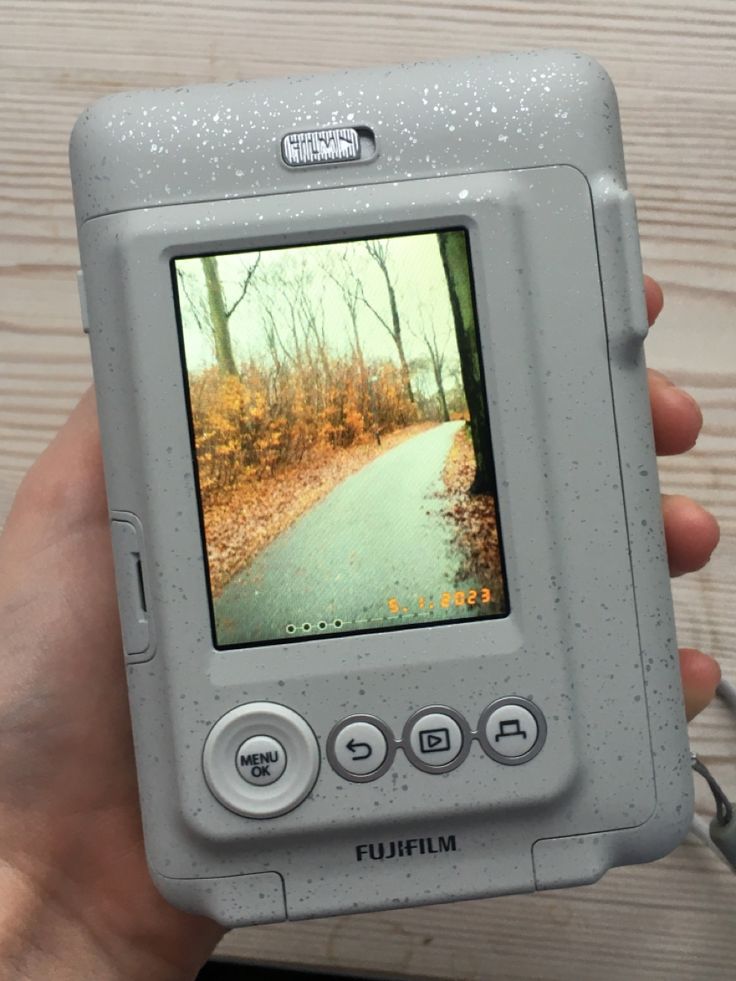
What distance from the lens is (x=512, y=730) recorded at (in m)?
0.46

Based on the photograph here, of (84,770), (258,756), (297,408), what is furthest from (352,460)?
(84,770)

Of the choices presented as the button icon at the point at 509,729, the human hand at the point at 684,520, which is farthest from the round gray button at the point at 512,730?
the human hand at the point at 684,520

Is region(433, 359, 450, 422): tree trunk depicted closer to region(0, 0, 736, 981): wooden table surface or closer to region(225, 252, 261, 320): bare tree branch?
region(225, 252, 261, 320): bare tree branch

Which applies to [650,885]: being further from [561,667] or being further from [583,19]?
[583,19]

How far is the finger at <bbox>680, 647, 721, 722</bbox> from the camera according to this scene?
0.56 meters

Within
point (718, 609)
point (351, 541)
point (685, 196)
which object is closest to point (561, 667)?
point (351, 541)

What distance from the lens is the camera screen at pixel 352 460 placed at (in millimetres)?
466

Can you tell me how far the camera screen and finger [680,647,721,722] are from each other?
0.50 ft

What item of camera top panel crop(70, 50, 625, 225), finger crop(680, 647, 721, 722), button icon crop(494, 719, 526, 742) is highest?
camera top panel crop(70, 50, 625, 225)

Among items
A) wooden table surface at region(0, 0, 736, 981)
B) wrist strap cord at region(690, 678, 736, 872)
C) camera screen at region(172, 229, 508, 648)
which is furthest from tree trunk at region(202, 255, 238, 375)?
wrist strap cord at region(690, 678, 736, 872)

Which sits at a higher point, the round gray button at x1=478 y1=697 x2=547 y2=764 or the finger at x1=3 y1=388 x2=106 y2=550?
the finger at x1=3 y1=388 x2=106 y2=550

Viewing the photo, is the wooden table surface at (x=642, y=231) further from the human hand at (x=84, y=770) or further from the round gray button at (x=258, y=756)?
the round gray button at (x=258, y=756)

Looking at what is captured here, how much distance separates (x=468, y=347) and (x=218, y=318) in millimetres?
114

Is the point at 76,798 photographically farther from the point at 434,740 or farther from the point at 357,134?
the point at 357,134
